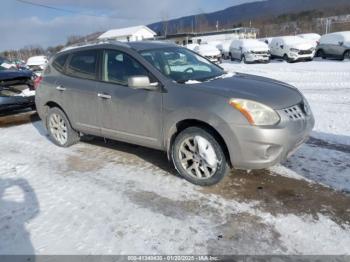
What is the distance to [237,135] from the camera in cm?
Result: 392

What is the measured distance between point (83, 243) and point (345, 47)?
21.2 metres

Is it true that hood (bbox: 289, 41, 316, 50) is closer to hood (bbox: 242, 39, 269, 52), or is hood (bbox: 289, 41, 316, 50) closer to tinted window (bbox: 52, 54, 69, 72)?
hood (bbox: 242, 39, 269, 52)

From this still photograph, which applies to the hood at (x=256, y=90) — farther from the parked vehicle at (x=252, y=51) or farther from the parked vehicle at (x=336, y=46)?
the parked vehicle at (x=252, y=51)

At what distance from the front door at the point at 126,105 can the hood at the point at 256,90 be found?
2.33 ft

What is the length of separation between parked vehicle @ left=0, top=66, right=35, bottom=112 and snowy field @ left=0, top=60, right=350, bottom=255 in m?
2.70

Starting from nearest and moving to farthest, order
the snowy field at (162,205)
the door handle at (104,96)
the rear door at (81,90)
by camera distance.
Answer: the snowy field at (162,205) < the door handle at (104,96) < the rear door at (81,90)

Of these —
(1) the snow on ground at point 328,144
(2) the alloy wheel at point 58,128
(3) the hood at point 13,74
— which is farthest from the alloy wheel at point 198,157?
(3) the hood at point 13,74

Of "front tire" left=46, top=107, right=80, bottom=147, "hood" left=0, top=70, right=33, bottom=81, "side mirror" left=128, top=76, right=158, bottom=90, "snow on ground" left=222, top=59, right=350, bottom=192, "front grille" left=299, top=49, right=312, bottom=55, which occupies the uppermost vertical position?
"side mirror" left=128, top=76, right=158, bottom=90

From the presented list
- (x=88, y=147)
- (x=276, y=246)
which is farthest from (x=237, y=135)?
(x=88, y=147)

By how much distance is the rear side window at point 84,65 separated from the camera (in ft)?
17.6

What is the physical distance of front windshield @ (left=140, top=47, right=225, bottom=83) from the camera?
15.3ft

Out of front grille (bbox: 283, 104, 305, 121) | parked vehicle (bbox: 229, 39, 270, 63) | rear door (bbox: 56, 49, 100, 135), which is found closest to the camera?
front grille (bbox: 283, 104, 305, 121)

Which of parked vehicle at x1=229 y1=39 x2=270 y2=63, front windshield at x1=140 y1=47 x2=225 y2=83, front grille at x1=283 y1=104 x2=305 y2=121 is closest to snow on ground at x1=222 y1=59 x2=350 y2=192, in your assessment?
front grille at x1=283 y1=104 x2=305 y2=121

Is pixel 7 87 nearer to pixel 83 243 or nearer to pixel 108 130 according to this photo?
pixel 108 130
